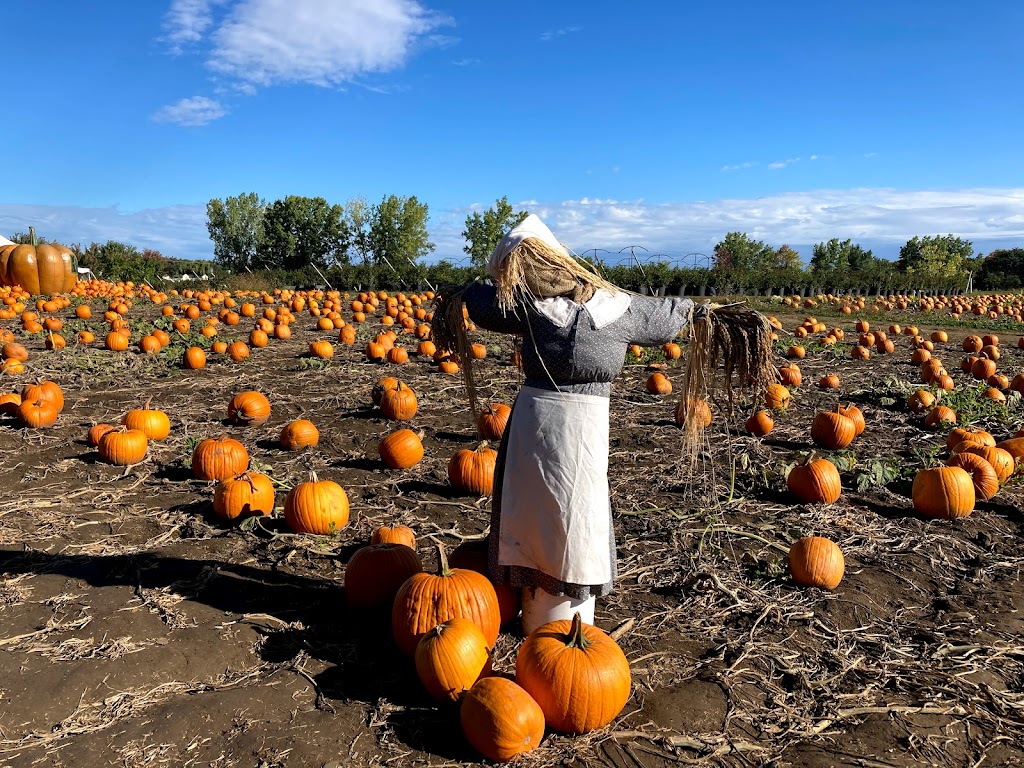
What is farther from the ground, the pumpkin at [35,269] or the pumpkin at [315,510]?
the pumpkin at [35,269]

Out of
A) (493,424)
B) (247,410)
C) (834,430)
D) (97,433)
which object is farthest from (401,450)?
(834,430)

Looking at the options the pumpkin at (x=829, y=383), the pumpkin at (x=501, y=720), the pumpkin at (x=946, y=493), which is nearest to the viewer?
the pumpkin at (x=501, y=720)

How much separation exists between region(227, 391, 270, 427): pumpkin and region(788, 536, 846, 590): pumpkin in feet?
19.1

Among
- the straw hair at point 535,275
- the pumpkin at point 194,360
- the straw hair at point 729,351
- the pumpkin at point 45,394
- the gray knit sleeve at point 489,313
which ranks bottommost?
the pumpkin at point 45,394

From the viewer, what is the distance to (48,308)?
16797mm

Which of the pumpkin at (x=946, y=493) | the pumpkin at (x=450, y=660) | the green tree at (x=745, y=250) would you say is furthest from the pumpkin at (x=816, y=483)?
the green tree at (x=745, y=250)

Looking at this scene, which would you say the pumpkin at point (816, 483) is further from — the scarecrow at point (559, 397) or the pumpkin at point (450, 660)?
the pumpkin at point (450, 660)

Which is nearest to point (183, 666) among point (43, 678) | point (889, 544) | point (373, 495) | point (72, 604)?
point (43, 678)

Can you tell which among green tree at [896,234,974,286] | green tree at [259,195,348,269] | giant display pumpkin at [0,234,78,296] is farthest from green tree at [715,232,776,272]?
giant display pumpkin at [0,234,78,296]

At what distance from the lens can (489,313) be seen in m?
3.40

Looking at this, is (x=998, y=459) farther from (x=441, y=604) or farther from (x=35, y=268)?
(x=35, y=268)

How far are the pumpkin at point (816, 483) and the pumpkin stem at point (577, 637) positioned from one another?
3384 mm

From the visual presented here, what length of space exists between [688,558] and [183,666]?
10.4 feet

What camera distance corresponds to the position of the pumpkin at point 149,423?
279 inches
